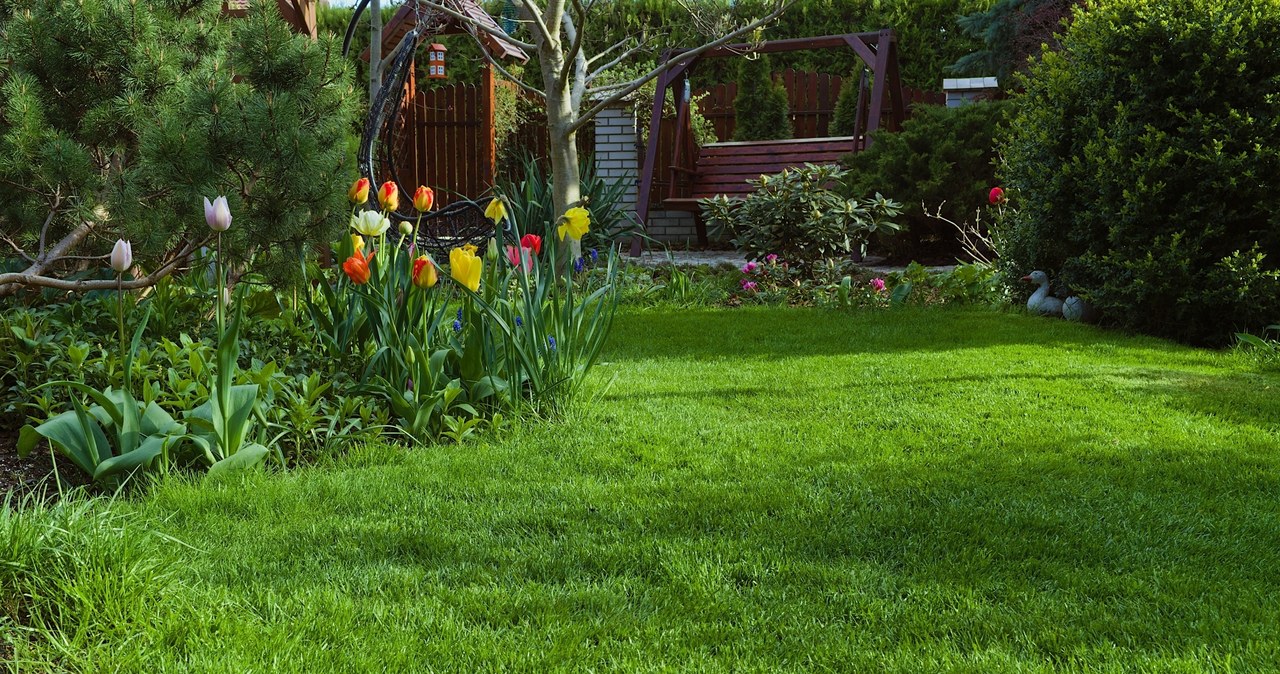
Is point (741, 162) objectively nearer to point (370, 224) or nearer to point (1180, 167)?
point (1180, 167)

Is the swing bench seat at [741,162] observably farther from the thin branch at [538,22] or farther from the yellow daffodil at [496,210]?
the yellow daffodil at [496,210]

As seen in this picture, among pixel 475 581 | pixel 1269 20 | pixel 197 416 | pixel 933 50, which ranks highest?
pixel 933 50

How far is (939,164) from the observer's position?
9.08 m

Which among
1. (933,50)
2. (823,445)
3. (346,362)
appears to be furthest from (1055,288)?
(933,50)

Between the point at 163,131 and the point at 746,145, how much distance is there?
935 cm

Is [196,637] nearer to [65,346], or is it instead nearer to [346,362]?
[346,362]

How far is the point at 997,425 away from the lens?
11.5 ft

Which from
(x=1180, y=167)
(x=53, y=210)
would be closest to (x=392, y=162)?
(x=53, y=210)

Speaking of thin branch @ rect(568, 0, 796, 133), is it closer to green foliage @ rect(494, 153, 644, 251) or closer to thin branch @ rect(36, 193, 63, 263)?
green foliage @ rect(494, 153, 644, 251)

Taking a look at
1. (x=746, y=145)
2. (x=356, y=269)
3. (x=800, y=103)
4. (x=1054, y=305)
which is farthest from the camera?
(x=800, y=103)

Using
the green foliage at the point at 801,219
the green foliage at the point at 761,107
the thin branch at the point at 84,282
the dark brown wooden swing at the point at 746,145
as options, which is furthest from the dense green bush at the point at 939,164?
the thin branch at the point at 84,282

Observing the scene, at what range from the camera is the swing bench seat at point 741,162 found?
11.3m

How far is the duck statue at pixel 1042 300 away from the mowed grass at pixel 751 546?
219cm

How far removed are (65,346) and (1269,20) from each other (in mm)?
5658
